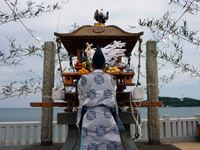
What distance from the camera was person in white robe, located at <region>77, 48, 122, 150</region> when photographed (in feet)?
11.7

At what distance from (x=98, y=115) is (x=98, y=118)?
1.5 inches

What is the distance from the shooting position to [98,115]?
3.59m

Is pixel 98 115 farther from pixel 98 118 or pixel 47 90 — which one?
pixel 47 90

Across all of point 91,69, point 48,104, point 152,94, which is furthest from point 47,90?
point 152,94

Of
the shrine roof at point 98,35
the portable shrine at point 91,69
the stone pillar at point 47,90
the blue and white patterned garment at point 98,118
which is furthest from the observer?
the stone pillar at point 47,90

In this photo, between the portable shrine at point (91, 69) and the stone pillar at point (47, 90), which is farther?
the stone pillar at point (47, 90)

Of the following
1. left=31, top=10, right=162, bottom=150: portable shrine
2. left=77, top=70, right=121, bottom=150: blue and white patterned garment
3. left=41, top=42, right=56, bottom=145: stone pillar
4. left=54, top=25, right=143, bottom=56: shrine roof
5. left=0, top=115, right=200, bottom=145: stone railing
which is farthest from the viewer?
left=0, top=115, right=200, bottom=145: stone railing

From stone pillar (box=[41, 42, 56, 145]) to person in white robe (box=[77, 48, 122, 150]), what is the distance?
9.06 ft

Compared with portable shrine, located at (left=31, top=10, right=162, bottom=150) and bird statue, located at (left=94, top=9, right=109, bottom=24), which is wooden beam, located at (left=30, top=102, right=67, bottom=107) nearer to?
portable shrine, located at (left=31, top=10, right=162, bottom=150)

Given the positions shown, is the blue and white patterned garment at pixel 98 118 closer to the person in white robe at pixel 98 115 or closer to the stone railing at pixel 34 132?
the person in white robe at pixel 98 115

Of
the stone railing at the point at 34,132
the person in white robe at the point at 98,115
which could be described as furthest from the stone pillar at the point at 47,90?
the person in white robe at the point at 98,115

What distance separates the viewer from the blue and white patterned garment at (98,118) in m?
3.56

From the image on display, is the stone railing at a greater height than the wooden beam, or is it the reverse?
the wooden beam

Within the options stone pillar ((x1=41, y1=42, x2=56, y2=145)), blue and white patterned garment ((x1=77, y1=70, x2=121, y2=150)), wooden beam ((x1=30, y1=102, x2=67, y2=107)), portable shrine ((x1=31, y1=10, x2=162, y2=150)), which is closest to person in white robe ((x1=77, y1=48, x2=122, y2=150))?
blue and white patterned garment ((x1=77, y1=70, x2=121, y2=150))
